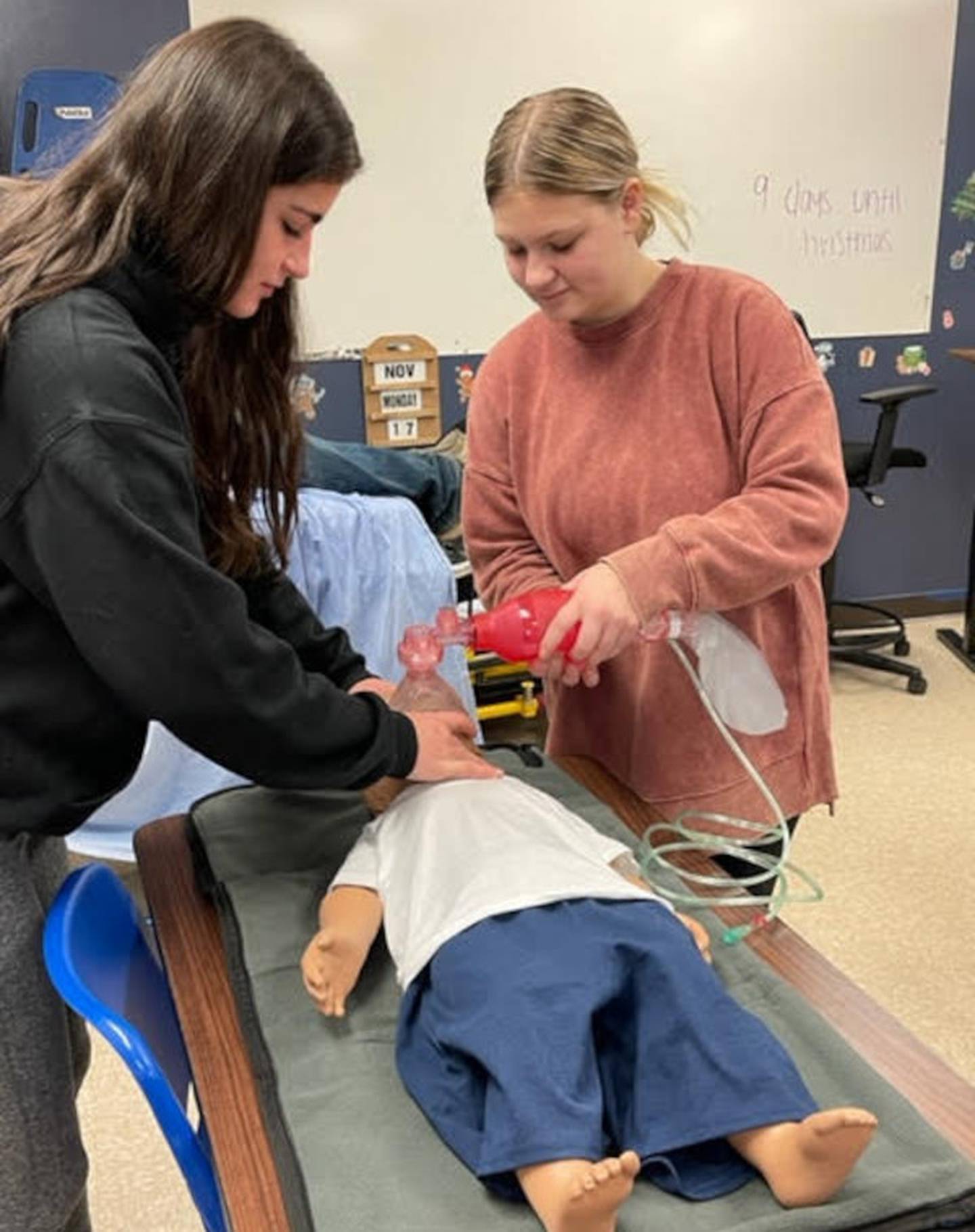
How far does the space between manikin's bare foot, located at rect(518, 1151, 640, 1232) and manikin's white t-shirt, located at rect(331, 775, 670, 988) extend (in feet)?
0.76

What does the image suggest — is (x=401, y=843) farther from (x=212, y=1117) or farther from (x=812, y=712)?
(x=812, y=712)

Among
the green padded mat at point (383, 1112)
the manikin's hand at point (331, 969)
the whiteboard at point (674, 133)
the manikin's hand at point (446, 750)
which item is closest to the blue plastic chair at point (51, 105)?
the whiteboard at point (674, 133)

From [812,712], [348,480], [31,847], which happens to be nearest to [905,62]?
[348,480]

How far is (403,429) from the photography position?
3580 mm

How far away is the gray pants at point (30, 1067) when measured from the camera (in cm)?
103

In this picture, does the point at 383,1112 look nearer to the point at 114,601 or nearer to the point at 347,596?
the point at 114,601

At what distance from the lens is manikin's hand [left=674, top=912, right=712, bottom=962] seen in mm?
1021

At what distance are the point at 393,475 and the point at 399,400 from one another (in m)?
0.98

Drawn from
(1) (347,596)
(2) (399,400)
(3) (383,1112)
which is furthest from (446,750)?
(2) (399,400)

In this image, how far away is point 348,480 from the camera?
2576 mm

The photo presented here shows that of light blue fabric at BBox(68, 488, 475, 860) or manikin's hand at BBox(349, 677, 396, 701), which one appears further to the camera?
light blue fabric at BBox(68, 488, 475, 860)

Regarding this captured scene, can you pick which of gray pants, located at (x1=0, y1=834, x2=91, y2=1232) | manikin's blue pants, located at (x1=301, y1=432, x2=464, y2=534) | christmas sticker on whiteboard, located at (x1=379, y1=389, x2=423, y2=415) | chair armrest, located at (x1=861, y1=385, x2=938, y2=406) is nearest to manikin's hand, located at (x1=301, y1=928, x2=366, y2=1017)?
gray pants, located at (x1=0, y1=834, x2=91, y2=1232)

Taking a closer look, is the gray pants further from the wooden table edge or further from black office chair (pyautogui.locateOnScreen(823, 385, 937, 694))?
black office chair (pyautogui.locateOnScreen(823, 385, 937, 694))

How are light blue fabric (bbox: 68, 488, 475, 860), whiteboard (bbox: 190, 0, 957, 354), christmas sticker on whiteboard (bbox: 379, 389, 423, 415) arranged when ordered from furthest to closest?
christmas sticker on whiteboard (bbox: 379, 389, 423, 415) → whiteboard (bbox: 190, 0, 957, 354) → light blue fabric (bbox: 68, 488, 475, 860)
